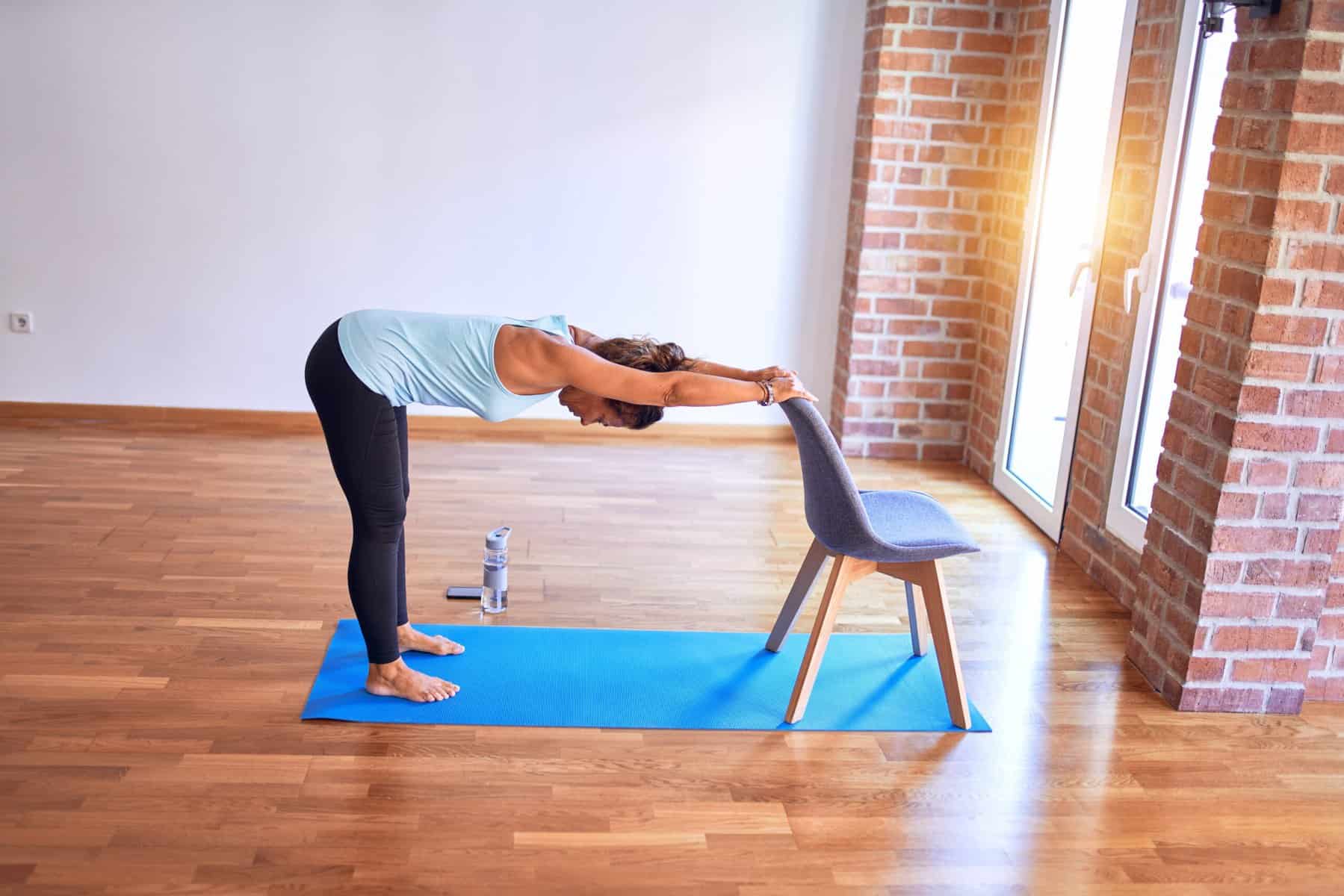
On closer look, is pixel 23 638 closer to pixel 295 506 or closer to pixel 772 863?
pixel 295 506

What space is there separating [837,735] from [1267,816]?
3.04 ft

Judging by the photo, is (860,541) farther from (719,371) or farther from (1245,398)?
(1245,398)

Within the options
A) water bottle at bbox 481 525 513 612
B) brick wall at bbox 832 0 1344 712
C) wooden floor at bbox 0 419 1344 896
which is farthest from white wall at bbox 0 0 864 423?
water bottle at bbox 481 525 513 612

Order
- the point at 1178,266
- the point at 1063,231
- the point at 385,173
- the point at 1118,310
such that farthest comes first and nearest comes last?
the point at 385,173 → the point at 1063,231 → the point at 1118,310 → the point at 1178,266

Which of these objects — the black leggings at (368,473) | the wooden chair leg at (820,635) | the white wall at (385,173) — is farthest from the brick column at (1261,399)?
the white wall at (385,173)

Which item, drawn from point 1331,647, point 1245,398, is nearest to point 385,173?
point 1245,398

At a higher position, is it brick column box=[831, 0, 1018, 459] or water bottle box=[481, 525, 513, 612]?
brick column box=[831, 0, 1018, 459]

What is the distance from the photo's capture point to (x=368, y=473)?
2.73 m

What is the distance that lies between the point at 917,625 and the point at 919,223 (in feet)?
7.43

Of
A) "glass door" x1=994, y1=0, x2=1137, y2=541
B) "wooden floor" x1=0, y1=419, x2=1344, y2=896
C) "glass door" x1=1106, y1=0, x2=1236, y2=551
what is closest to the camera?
"wooden floor" x1=0, y1=419, x2=1344, y2=896

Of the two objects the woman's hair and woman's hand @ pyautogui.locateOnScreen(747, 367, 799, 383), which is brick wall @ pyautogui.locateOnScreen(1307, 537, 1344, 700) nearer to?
woman's hand @ pyautogui.locateOnScreen(747, 367, 799, 383)

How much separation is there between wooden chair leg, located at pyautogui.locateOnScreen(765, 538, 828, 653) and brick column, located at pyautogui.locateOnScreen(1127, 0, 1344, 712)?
89cm

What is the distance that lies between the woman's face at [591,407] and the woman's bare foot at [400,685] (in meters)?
0.75

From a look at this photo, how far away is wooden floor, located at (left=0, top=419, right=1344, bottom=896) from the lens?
92.5 inches
